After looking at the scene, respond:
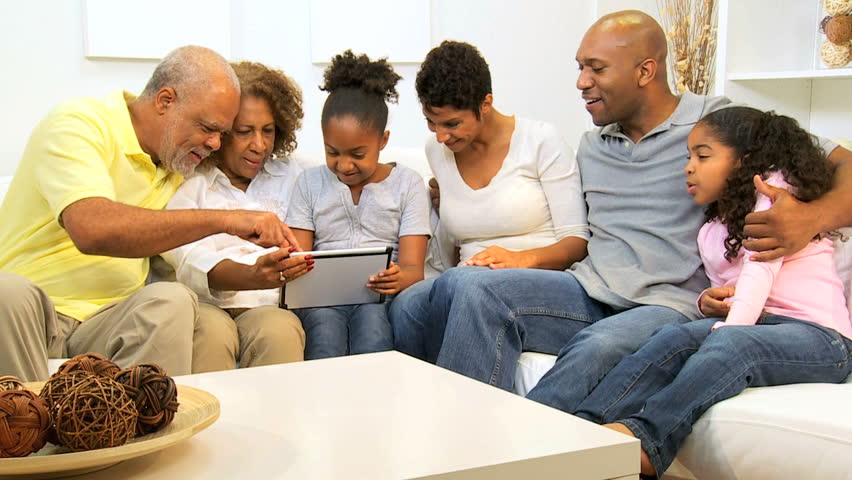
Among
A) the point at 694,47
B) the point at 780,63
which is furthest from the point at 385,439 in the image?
the point at 694,47

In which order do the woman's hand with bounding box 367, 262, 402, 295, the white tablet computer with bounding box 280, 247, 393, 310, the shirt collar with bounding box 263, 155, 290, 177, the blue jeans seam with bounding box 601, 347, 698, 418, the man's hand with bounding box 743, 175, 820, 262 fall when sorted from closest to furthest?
the blue jeans seam with bounding box 601, 347, 698, 418 → the man's hand with bounding box 743, 175, 820, 262 → the white tablet computer with bounding box 280, 247, 393, 310 → the woman's hand with bounding box 367, 262, 402, 295 → the shirt collar with bounding box 263, 155, 290, 177

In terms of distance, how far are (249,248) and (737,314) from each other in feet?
3.93

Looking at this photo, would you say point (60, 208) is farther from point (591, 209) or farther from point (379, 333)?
point (591, 209)

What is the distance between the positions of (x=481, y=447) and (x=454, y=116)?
4.60ft

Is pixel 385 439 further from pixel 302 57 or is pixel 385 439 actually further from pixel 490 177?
pixel 302 57

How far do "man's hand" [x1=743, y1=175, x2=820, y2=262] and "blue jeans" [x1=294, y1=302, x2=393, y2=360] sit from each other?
2.90 ft

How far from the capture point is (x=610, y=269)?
217 centimetres

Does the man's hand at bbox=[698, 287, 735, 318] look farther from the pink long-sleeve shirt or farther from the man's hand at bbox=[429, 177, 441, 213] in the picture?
the man's hand at bbox=[429, 177, 441, 213]

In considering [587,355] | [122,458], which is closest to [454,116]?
[587,355]

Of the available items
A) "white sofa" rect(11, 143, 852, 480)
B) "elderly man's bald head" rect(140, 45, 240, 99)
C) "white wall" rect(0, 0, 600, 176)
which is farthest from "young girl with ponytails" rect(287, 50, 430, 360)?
"white wall" rect(0, 0, 600, 176)

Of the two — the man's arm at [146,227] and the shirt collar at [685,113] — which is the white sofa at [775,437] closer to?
the shirt collar at [685,113]

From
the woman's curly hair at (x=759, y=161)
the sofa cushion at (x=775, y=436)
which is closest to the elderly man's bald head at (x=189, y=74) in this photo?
the woman's curly hair at (x=759, y=161)

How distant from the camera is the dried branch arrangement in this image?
339 centimetres

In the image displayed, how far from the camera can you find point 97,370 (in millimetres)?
1107
